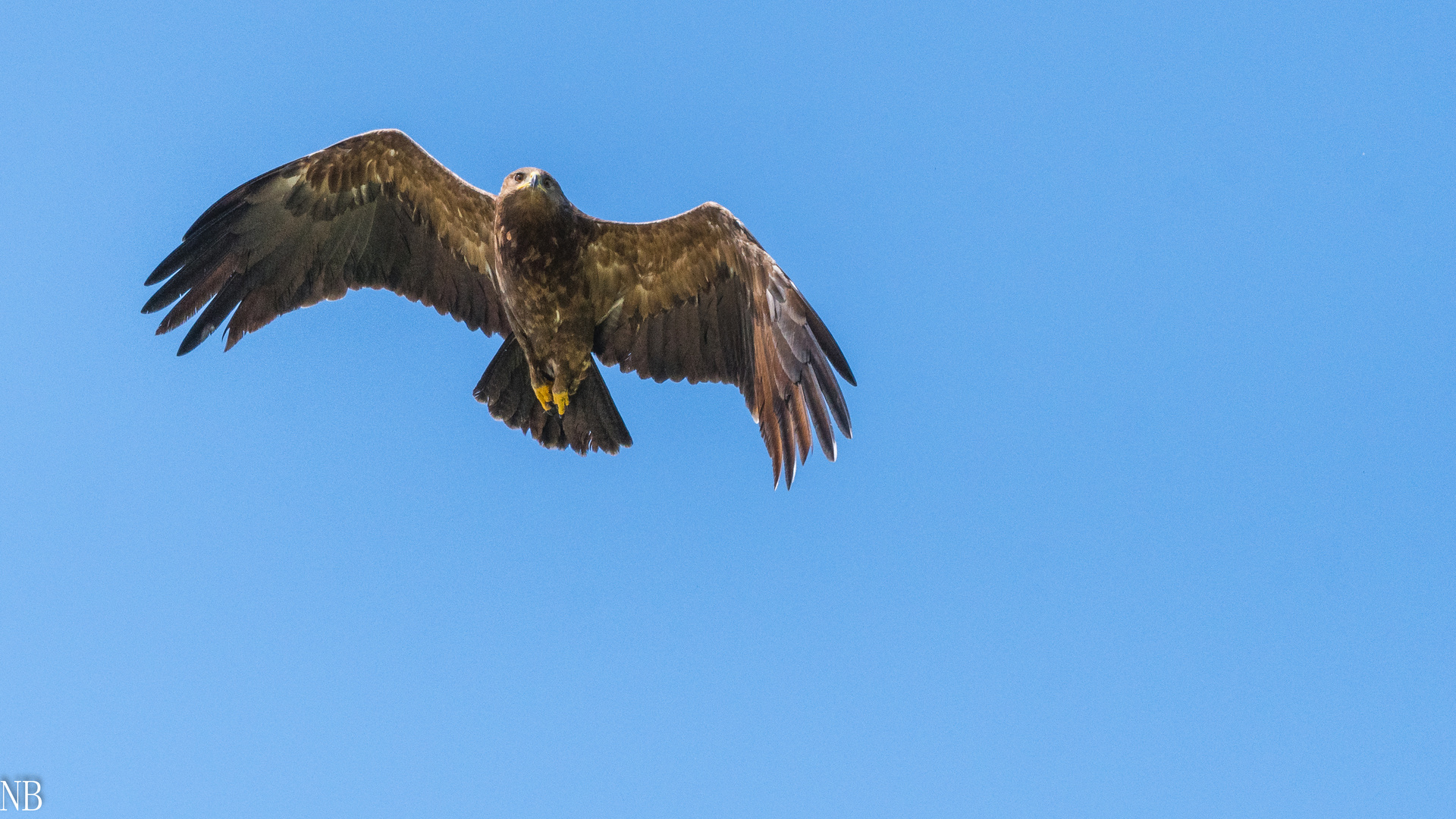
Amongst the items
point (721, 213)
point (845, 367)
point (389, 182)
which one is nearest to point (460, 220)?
point (389, 182)

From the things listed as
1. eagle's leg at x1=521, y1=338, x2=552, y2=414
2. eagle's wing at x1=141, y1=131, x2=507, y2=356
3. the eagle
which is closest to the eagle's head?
the eagle

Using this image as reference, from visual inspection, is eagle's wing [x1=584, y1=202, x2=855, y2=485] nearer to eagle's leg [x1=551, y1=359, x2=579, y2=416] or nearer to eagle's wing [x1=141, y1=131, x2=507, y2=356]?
eagle's leg [x1=551, y1=359, x2=579, y2=416]

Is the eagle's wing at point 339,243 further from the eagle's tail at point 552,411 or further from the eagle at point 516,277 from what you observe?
the eagle's tail at point 552,411

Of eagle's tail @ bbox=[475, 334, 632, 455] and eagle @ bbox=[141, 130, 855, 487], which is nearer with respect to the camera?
eagle @ bbox=[141, 130, 855, 487]

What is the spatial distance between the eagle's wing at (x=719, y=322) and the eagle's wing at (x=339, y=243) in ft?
3.18

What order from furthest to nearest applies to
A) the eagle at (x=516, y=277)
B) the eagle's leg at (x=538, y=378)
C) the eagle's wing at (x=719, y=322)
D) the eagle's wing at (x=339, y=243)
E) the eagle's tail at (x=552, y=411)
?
the eagle's tail at (x=552, y=411)
the eagle's leg at (x=538, y=378)
the eagle's wing at (x=339, y=243)
the eagle at (x=516, y=277)
the eagle's wing at (x=719, y=322)

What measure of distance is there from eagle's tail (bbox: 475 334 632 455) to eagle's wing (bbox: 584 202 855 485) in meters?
0.34

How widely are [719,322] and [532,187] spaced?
68.8 inches

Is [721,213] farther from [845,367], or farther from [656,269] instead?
[845,367]

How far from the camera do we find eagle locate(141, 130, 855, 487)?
966 centimetres

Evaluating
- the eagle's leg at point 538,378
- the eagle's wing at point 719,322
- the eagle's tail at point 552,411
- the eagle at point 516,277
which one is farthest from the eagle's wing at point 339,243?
the eagle's wing at point 719,322

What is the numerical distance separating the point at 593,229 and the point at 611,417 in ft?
4.78

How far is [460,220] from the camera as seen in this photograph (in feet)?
33.8

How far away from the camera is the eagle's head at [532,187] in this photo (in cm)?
934
